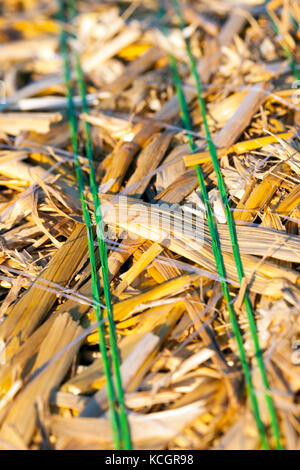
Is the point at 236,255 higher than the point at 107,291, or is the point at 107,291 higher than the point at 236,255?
the point at 236,255

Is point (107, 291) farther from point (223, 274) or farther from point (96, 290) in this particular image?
point (223, 274)

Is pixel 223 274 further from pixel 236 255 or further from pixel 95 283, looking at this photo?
pixel 95 283

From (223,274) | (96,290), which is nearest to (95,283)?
(96,290)

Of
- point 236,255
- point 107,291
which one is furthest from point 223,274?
point 107,291

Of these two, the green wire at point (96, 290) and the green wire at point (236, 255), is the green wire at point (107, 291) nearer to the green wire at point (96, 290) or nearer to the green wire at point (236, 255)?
the green wire at point (96, 290)

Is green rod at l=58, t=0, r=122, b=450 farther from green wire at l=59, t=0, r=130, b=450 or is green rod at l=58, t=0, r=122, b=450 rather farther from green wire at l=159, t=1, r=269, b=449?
green wire at l=159, t=1, r=269, b=449

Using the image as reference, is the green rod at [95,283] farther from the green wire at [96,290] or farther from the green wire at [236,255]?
the green wire at [236,255]

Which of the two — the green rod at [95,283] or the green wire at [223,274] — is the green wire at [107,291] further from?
the green wire at [223,274]

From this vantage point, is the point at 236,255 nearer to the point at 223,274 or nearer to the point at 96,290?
the point at 223,274

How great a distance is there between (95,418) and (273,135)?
118 centimetres

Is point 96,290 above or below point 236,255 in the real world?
below

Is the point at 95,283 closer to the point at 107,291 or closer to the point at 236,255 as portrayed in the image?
the point at 107,291

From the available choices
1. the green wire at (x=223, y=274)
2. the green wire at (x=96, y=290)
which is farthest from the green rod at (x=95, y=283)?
the green wire at (x=223, y=274)

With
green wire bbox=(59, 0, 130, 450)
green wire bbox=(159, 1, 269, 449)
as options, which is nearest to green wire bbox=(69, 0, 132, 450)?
green wire bbox=(59, 0, 130, 450)
